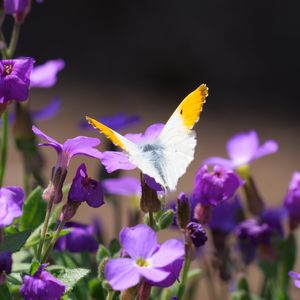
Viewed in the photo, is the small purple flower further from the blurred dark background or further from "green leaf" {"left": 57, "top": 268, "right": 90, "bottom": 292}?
the blurred dark background

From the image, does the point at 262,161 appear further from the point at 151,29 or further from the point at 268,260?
the point at 268,260

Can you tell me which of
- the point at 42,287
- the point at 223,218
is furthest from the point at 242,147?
the point at 42,287

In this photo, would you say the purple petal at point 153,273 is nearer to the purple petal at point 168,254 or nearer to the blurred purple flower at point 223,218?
the purple petal at point 168,254

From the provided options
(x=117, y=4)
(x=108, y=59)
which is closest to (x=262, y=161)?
(x=108, y=59)

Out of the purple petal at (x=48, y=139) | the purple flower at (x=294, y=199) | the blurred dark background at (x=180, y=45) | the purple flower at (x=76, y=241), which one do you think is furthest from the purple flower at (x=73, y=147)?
the blurred dark background at (x=180, y=45)

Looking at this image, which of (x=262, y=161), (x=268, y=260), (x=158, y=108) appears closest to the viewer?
(x=268, y=260)

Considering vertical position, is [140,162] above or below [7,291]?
above

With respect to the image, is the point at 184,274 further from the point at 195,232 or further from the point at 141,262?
the point at 141,262
